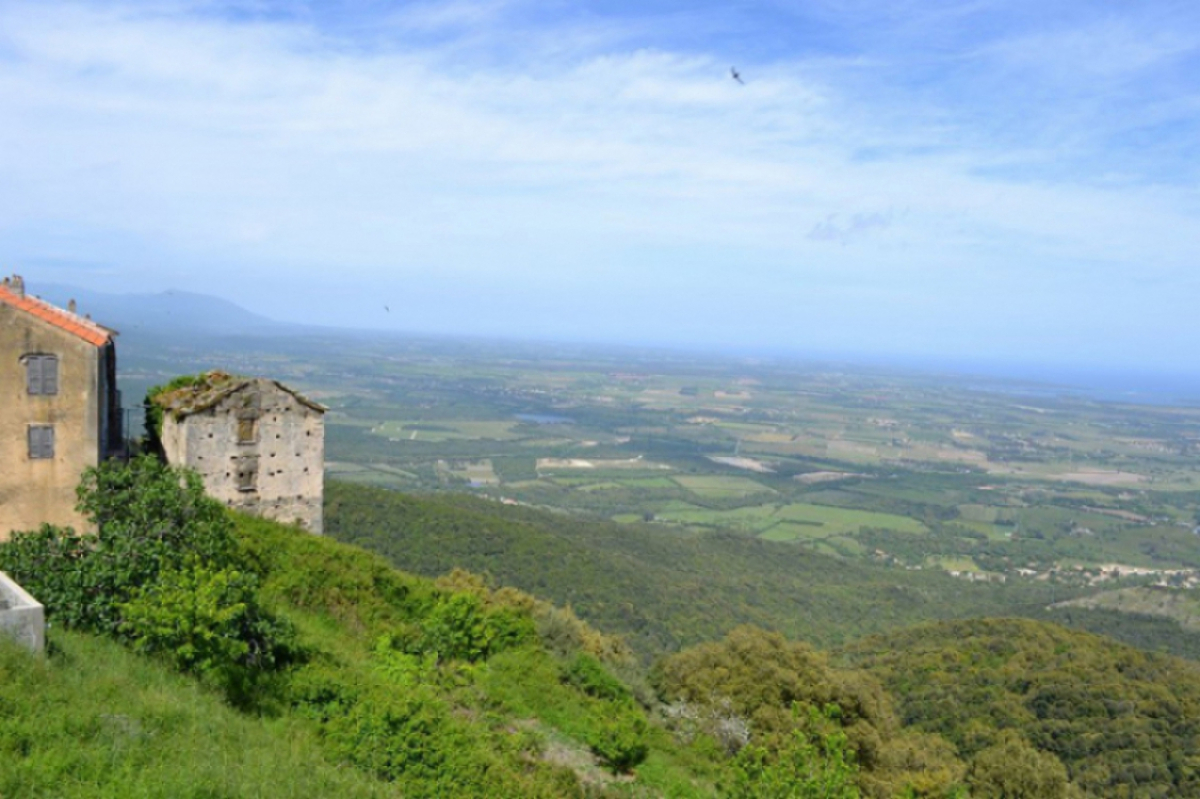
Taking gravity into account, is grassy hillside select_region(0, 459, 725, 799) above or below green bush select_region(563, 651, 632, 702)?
above

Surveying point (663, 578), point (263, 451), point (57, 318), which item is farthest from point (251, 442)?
point (663, 578)

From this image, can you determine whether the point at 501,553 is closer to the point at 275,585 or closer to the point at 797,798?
the point at 275,585

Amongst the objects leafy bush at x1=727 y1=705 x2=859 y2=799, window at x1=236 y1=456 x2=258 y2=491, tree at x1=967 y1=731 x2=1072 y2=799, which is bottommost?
tree at x1=967 y1=731 x2=1072 y2=799

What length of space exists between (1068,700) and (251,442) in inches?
1180

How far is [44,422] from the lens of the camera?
18281 millimetres

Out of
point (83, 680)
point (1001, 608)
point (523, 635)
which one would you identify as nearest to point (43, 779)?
point (83, 680)

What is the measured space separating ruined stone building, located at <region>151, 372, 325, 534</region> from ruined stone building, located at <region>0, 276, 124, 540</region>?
3.46 m

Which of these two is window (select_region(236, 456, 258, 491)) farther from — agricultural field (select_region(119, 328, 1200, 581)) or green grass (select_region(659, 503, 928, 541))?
green grass (select_region(659, 503, 928, 541))

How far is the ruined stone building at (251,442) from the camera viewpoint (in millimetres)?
22375

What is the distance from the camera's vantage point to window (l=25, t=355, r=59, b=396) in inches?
715

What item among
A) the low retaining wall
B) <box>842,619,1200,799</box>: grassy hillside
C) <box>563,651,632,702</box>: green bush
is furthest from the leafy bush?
<box>842,619,1200,799</box>: grassy hillside

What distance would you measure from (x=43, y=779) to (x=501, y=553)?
145 ft

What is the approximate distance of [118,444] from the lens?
22.6 m

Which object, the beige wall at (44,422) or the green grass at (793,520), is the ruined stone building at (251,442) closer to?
the beige wall at (44,422)
